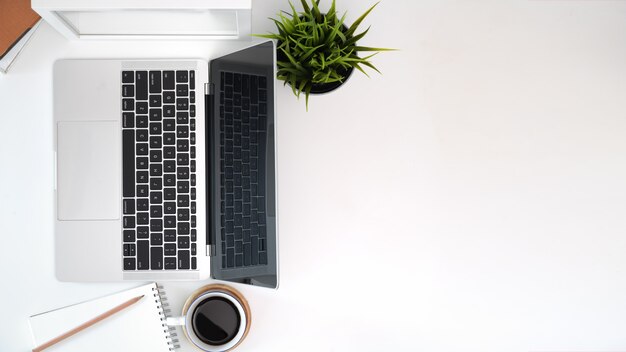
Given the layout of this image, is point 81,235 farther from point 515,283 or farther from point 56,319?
point 515,283

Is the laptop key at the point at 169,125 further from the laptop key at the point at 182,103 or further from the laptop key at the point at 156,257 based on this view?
the laptop key at the point at 156,257

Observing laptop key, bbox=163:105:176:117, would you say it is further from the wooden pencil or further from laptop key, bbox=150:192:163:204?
the wooden pencil

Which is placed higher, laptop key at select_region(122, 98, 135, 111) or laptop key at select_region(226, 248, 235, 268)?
laptop key at select_region(122, 98, 135, 111)

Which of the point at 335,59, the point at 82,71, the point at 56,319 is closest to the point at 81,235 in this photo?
the point at 56,319

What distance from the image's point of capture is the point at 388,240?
1053 mm

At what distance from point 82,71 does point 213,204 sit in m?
0.37

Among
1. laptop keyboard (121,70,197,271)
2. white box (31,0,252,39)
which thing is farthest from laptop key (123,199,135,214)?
white box (31,0,252,39)

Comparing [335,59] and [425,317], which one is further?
[425,317]

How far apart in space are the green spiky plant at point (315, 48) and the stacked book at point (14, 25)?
1.53ft

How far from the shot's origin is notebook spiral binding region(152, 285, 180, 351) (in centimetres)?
100

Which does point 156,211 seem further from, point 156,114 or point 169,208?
point 156,114

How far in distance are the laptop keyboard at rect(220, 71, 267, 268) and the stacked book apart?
39 cm

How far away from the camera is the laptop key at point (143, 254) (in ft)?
3.19

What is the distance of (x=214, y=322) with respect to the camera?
0.99 metres
